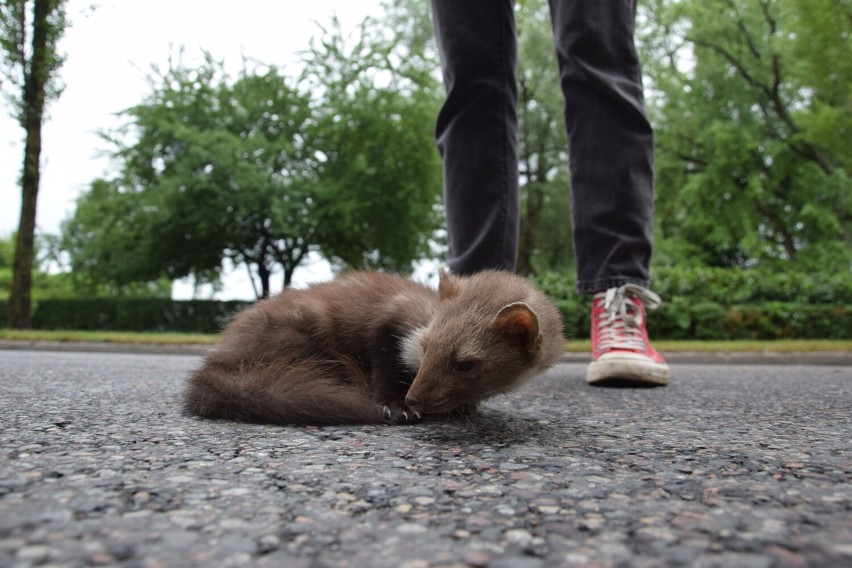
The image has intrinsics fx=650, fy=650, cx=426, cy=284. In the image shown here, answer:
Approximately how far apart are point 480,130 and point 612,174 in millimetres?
687

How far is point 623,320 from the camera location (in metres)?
3.10

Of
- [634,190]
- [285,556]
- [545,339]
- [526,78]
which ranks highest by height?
[526,78]

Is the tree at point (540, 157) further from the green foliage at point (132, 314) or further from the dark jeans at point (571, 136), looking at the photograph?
the dark jeans at point (571, 136)

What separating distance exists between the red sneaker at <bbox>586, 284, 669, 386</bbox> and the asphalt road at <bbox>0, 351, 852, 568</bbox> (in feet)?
2.84

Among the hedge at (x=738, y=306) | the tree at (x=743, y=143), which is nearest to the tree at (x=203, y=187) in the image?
the hedge at (x=738, y=306)

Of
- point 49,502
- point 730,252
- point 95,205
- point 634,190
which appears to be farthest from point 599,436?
point 730,252

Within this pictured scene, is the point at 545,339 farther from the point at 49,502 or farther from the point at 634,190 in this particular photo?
the point at 49,502

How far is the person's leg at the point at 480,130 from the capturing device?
3.21 metres

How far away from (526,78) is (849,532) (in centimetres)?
2556

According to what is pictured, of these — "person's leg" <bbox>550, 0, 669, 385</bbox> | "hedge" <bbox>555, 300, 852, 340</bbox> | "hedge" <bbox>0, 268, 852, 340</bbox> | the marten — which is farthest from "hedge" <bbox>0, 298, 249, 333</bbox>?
the marten

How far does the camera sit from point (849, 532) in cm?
98

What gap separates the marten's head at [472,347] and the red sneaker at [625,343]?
2.93 feet

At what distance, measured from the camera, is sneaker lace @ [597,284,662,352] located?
3104 mm

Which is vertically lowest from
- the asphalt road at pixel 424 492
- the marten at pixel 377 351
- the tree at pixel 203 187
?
the asphalt road at pixel 424 492
